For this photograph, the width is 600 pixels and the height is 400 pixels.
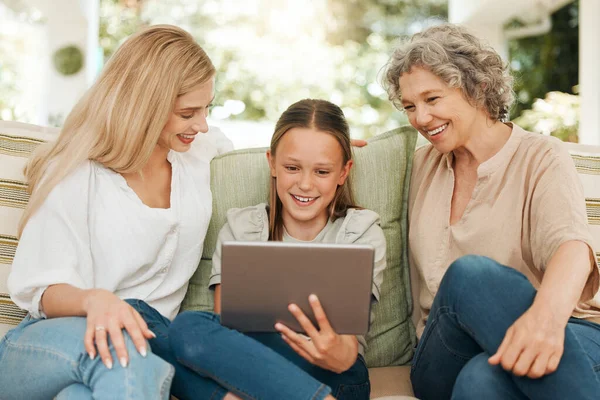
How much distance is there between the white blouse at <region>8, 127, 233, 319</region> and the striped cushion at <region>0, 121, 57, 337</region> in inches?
7.0

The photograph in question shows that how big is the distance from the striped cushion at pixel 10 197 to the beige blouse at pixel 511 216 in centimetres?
99

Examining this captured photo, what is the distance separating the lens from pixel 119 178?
5.59ft

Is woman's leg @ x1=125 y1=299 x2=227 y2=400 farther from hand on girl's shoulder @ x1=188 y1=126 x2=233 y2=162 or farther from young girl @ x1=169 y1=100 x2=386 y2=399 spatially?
hand on girl's shoulder @ x1=188 y1=126 x2=233 y2=162

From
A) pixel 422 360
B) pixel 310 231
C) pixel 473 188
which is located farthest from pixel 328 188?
pixel 422 360

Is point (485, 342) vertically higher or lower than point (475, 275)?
lower

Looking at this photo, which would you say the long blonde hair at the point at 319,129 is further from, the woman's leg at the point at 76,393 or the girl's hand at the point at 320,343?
the woman's leg at the point at 76,393

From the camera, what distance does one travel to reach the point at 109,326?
1339 millimetres

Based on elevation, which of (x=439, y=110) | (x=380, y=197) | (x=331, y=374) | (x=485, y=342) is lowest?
(x=331, y=374)

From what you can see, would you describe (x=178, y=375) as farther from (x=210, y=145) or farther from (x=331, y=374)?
(x=210, y=145)

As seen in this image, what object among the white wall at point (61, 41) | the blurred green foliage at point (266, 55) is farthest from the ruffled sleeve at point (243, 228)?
the blurred green foliage at point (266, 55)

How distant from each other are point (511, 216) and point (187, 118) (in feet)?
2.69

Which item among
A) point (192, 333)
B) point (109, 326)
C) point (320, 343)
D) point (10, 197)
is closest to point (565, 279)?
point (320, 343)

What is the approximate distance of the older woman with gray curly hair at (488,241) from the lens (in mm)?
1312

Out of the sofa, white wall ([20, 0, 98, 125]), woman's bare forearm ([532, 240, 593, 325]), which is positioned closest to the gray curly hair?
the sofa
